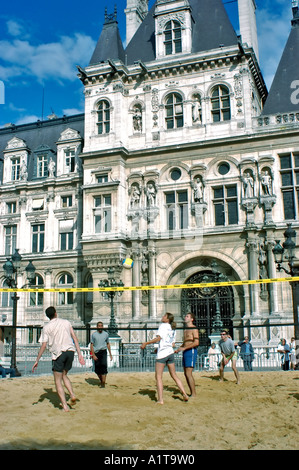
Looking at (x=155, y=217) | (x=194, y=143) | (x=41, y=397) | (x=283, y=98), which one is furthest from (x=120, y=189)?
(x=41, y=397)

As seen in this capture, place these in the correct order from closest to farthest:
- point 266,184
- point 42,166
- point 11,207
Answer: point 266,184, point 11,207, point 42,166

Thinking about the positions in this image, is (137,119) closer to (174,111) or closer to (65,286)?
(174,111)

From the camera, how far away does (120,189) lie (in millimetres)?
28141

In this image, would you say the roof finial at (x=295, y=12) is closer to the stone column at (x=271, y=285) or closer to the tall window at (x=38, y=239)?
the stone column at (x=271, y=285)

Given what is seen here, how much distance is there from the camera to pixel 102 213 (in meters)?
28.3

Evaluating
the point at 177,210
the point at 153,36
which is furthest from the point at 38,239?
the point at 153,36

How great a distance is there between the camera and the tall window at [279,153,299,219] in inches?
1016

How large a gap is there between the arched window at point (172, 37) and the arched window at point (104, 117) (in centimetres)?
489

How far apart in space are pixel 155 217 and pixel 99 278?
4.70 metres

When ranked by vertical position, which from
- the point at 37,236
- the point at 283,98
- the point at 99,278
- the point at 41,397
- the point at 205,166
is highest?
the point at 283,98

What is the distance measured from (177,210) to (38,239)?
1060cm

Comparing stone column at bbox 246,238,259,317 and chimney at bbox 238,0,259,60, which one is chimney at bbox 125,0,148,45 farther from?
stone column at bbox 246,238,259,317
